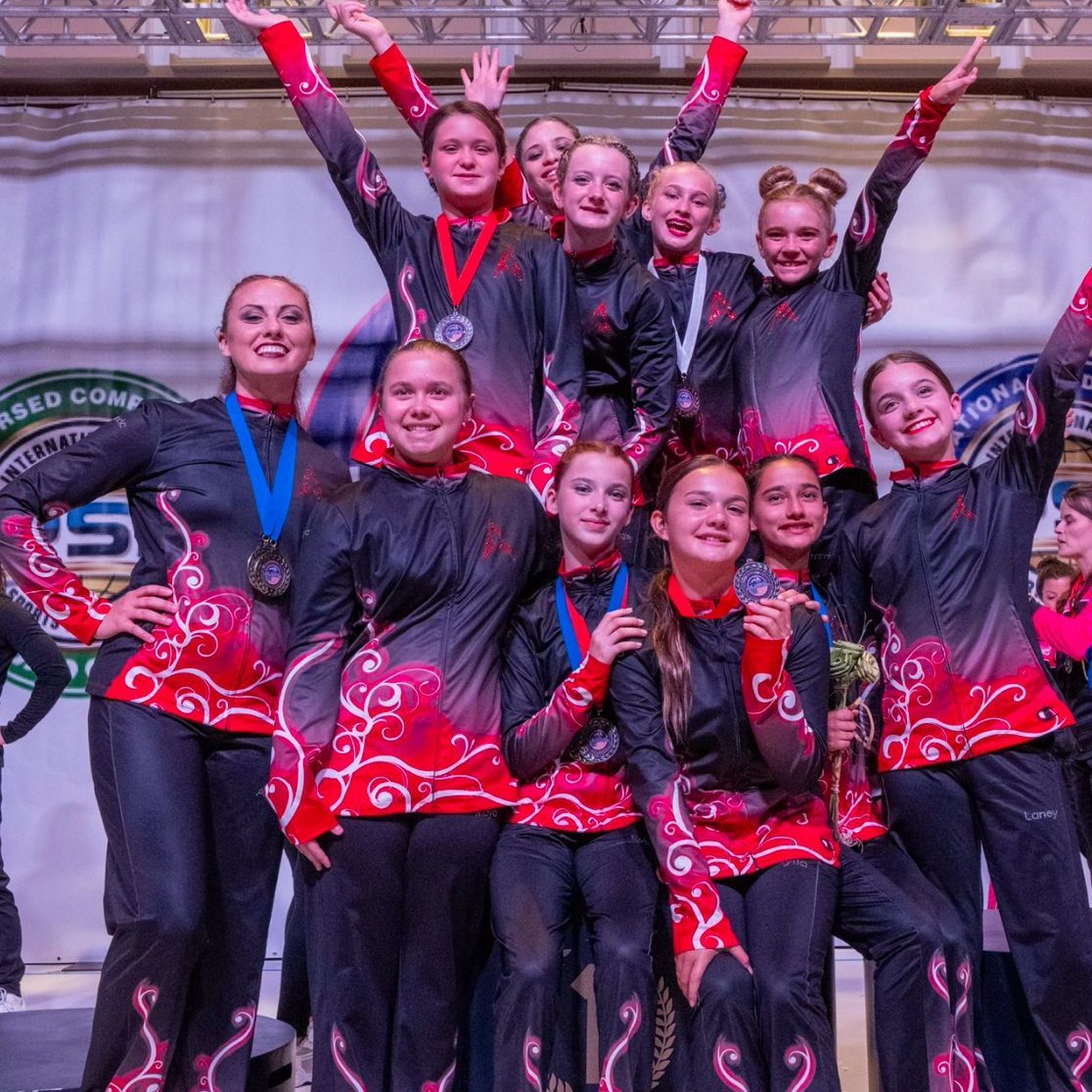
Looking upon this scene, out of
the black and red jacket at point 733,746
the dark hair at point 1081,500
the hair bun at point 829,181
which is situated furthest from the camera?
the dark hair at point 1081,500

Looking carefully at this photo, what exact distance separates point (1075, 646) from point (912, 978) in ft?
6.95

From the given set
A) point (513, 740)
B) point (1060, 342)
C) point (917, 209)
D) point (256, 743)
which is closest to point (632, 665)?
point (513, 740)

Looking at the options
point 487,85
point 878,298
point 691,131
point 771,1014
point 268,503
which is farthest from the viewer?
point 487,85

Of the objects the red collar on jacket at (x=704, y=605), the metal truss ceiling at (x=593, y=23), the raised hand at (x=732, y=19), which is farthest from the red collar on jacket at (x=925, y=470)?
the metal truss ceiling at (x=593, y=23)

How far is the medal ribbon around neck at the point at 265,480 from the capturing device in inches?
115

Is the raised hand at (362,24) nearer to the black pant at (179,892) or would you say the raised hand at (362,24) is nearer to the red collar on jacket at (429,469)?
the red collar on jacket at (429,469)

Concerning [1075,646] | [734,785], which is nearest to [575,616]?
[734,785]

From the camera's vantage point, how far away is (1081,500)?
475 centimetres

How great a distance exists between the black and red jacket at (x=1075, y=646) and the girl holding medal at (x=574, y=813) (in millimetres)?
2156

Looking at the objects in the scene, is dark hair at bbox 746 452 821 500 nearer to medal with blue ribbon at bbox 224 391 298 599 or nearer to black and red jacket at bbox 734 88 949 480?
black and red jacket at bbox 734 88 949 480

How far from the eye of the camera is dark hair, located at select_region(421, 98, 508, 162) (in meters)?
3.44

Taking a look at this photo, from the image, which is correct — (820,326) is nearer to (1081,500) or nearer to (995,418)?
(1081,500)

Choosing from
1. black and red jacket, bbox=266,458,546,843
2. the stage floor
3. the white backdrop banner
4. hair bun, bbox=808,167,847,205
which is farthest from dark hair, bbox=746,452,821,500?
the white backdrop banner

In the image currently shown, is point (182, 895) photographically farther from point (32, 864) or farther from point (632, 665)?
point (32, 864)
